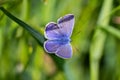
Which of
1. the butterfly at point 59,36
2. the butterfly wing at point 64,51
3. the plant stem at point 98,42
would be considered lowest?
the plant stem at point 98,42

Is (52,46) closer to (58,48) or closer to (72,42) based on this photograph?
(58,48)

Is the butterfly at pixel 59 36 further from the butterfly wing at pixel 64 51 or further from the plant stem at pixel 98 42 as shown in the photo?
the plant stem at pixel 98 42

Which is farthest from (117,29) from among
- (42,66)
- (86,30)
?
(42,66)

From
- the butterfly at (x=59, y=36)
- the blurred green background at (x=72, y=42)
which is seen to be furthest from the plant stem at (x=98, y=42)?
the butterfly at (x=59, y=36)

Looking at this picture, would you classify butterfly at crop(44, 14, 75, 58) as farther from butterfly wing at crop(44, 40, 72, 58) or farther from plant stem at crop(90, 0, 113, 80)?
plant stem at crop(90, 0, 113, 80)

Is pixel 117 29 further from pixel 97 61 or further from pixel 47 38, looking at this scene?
pixel 47 38

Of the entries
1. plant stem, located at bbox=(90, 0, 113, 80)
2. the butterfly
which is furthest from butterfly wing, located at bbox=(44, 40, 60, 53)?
plant stem, located at bbox=(90, 0, 113, 80)
